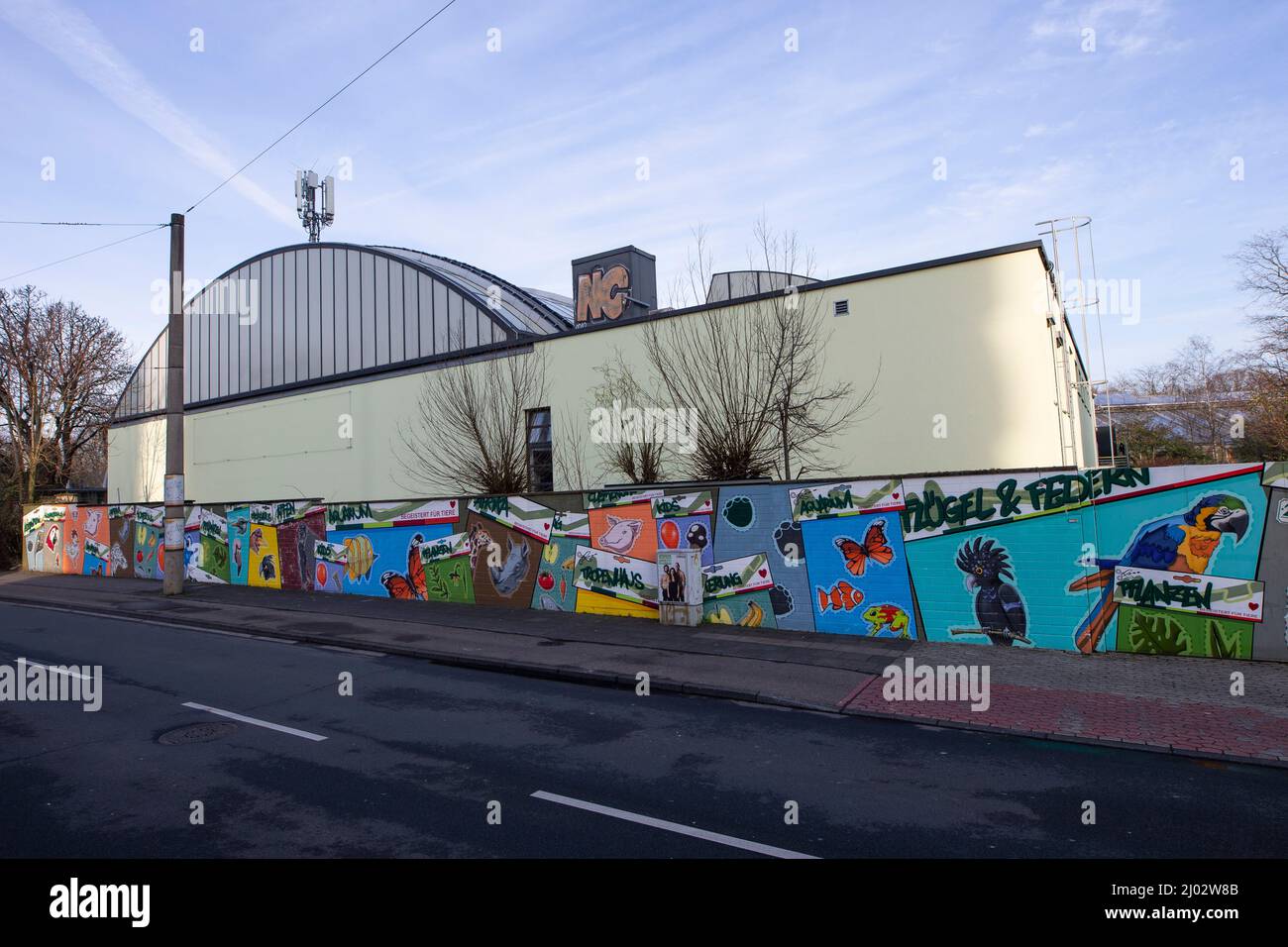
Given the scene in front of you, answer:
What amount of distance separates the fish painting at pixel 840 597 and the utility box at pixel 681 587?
6.84ft

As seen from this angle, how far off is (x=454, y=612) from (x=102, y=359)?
33.1 meters

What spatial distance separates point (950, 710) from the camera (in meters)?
7.90

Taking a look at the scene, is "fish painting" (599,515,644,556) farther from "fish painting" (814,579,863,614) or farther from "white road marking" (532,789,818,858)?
"white road marking" (532,789,818,858)

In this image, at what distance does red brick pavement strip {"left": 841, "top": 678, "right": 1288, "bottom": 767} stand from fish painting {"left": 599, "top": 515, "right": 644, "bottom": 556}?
6037 mm

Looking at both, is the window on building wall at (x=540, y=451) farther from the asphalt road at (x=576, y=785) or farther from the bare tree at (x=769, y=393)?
the asphalt road at (x=576, y=785)

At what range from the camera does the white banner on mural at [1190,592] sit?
913 cm

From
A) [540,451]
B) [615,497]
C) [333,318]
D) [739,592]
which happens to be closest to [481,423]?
[540,451]

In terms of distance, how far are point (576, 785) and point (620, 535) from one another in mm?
8294

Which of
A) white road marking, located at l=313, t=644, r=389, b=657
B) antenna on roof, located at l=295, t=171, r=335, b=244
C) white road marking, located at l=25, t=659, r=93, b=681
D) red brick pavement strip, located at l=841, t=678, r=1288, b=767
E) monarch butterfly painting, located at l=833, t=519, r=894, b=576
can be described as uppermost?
antenna on roof, located at l=295, t=171, r=335, b=244

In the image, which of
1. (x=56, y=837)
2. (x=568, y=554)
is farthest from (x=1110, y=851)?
(x=568, y=554)

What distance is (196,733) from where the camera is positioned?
736cm

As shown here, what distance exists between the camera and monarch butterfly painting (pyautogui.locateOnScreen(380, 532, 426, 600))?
16.9 m

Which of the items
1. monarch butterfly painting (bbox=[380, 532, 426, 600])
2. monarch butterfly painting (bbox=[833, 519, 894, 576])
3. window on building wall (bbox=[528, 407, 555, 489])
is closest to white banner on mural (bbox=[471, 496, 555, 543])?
monarch butterfly painting (bbox=[380, 532, 426, 600])

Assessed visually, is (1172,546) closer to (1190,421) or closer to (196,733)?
(196,733)
